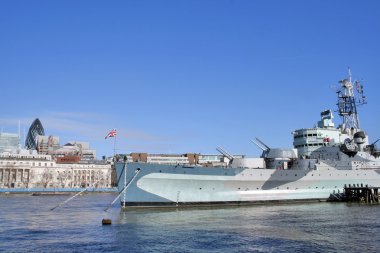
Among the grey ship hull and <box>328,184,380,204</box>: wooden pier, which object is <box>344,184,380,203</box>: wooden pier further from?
the grey ship hull

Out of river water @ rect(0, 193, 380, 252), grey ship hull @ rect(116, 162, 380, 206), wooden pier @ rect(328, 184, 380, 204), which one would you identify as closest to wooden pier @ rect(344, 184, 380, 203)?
wooden pier @ rect(328, 184, 380, 204)

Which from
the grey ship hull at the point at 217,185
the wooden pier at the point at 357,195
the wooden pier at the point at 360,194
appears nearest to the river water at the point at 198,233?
the grey ship hull at the point at 217,185

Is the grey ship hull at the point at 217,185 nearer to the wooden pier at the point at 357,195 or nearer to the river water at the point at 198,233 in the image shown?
the wooden pier at the point at 357,195

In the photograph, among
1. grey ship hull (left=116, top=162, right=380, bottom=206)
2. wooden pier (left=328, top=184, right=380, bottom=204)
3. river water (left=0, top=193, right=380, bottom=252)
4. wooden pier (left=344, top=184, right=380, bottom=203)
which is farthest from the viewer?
wooden pier (left=344, top=184, right=380, bottom=203)

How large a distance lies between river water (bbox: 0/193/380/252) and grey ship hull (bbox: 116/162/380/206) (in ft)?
7.39

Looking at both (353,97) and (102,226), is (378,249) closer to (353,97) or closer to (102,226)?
(102,226)

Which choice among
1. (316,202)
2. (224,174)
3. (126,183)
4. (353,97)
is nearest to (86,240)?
(126,183)

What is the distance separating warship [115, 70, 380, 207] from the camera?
32500 mm

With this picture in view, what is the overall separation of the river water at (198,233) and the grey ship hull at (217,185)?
2.25m

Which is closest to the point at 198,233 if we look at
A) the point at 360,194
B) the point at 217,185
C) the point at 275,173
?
the point at 217,185

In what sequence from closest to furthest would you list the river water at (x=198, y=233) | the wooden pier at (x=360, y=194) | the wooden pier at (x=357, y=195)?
1. the river water at (x=198, y=233)
2. the wooden pier at (x=357, y=195)
3. the wooden pier at (x=360, y=194)

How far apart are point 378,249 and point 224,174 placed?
18.3 meters

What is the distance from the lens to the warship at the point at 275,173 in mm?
32500

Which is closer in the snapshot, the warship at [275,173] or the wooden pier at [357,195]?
the warship at [275,173]
